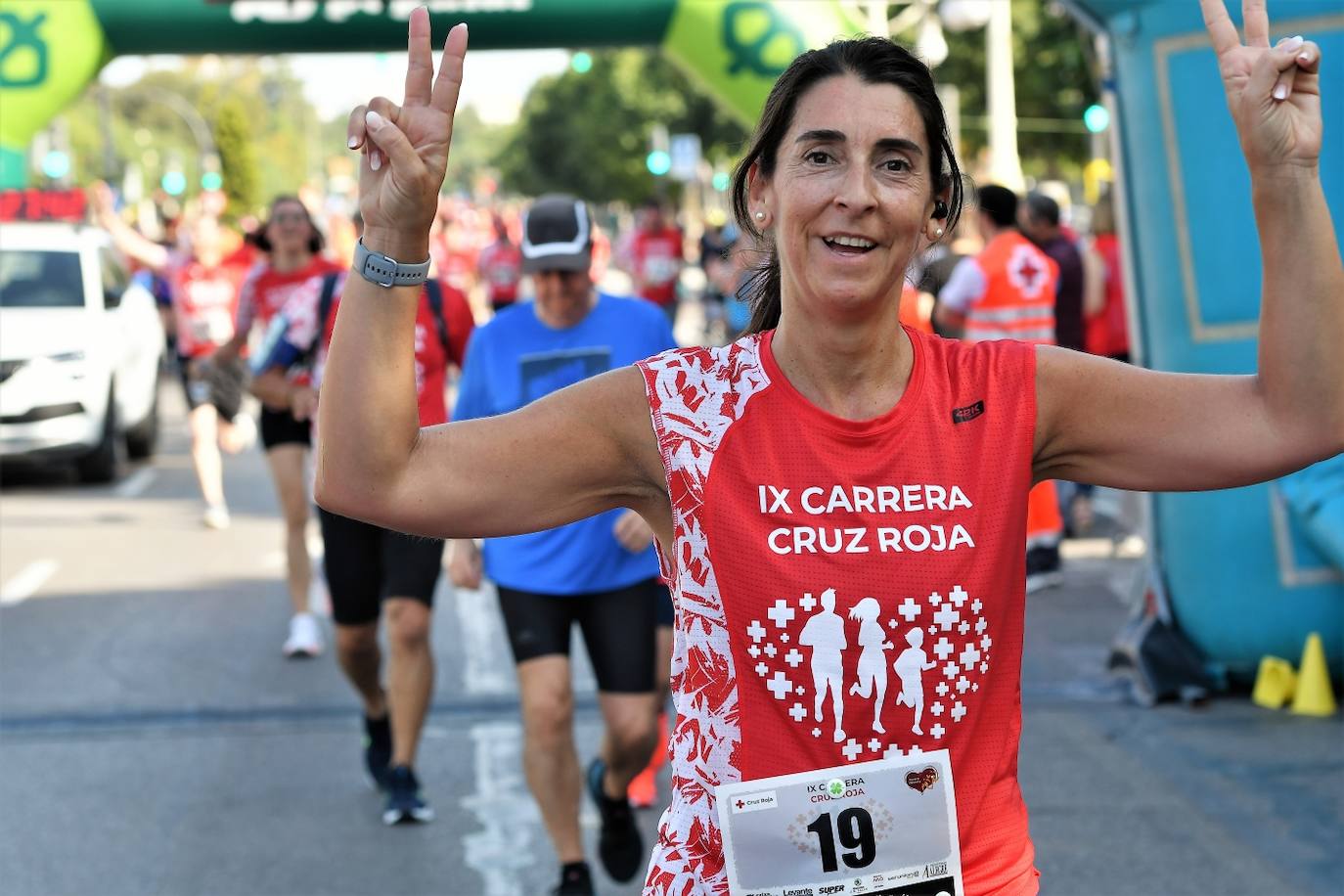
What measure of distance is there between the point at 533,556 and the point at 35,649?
4.66m

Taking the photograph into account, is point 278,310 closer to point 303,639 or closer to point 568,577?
point 303,639

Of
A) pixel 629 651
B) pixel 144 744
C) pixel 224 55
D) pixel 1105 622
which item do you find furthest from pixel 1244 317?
pixel 224 55

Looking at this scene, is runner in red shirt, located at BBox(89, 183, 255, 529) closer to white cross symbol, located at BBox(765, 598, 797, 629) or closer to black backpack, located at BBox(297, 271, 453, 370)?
black backpack, located at BBox(297, 271, 453, 370)

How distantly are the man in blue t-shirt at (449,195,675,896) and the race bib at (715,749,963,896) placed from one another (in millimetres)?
2545

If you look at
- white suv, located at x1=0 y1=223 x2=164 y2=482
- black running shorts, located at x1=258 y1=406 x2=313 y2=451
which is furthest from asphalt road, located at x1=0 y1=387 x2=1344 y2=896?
white suv, located at x1=0 y1=223 x2=164 y2=482

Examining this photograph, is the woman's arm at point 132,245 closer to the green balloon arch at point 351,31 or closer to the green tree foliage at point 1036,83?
the green balloon arch at point 351,31

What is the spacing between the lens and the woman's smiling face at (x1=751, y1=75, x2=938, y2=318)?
7.66 ft

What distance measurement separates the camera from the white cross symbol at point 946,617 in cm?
231

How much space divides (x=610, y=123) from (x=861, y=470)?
66292 mm

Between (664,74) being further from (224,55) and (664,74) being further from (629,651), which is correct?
(629,651)

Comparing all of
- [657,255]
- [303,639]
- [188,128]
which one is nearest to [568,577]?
[303,639]

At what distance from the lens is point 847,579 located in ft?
7.54

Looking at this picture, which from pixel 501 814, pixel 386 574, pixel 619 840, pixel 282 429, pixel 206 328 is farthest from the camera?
pixel 206 328

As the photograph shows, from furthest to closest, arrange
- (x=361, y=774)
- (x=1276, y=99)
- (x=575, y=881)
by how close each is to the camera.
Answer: (x=361, y=774) < (x=575, y=881) < (x=1276, y=99)
